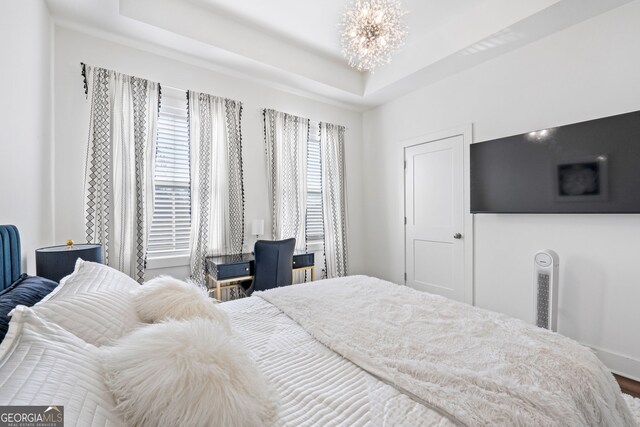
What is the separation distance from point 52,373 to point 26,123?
200 cm

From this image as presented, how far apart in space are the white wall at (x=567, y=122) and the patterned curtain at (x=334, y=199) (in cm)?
130

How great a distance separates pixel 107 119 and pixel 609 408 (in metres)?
3.86

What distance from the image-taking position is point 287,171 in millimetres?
3809

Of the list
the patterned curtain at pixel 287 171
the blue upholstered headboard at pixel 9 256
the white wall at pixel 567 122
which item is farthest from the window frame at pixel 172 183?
the white wall at pixel 567 122

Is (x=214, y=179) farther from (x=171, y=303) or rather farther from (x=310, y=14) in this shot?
(x=171, y=303)

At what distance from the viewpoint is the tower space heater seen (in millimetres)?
2359

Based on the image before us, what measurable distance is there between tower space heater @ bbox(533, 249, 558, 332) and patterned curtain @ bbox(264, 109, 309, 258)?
2.62 metres

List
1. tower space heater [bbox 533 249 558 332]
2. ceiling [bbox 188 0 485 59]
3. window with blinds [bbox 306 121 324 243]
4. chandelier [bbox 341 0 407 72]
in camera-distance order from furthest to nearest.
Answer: window with blinds [bbox 306 121 324 243], ceiling [bbox 188 0 485 59], tower space heater [bbox 533 249 558 332], chandelier [bbox 341 0 407 72]

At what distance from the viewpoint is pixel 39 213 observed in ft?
6.89

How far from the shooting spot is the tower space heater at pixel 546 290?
7.74 ft

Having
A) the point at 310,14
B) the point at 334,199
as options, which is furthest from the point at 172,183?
the point at 310,14

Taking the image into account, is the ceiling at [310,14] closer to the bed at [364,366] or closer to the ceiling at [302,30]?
the ceiling at [302,30]

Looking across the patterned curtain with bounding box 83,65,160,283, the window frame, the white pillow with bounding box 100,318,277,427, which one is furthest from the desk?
the white pillow with bounding box 100,318,277,427

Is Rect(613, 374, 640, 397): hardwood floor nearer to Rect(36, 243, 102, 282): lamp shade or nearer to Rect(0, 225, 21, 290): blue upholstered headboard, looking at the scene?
Rect(0, 225, 21, 290): blue upholstered headboard
